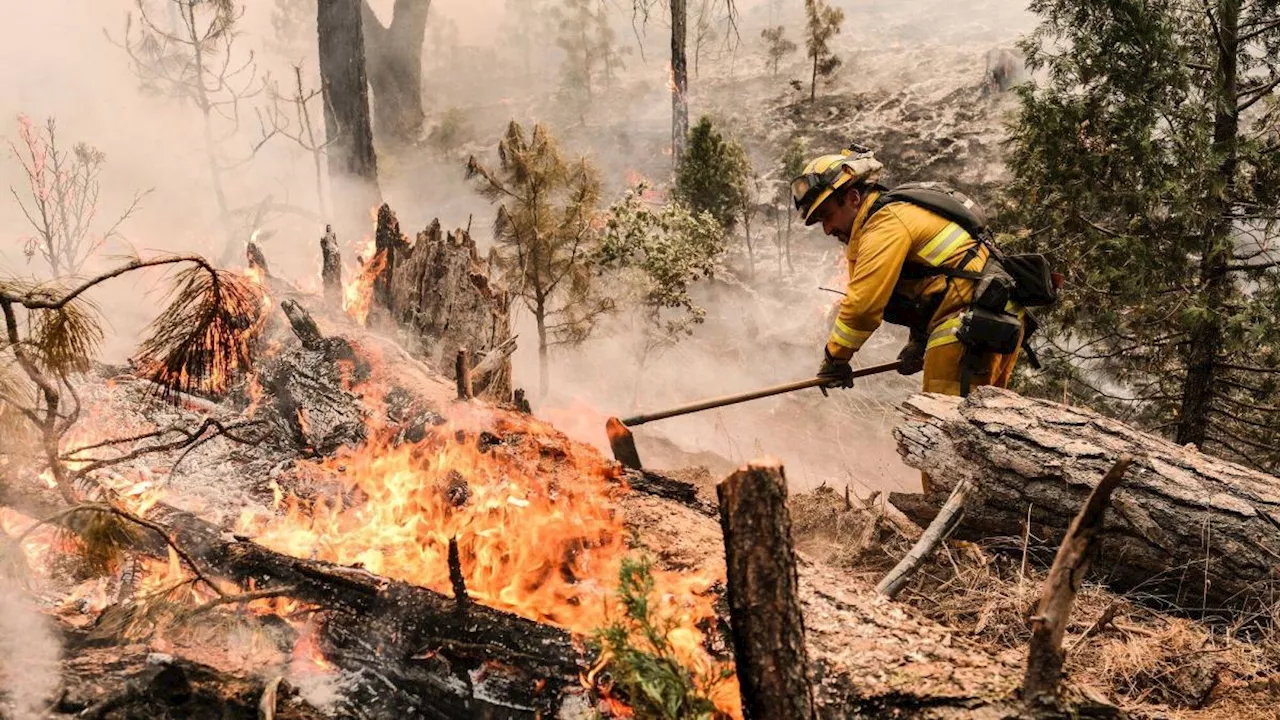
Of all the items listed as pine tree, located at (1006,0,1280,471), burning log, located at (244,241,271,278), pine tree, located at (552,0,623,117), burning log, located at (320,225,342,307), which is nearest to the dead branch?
pine tree, located at (1006,0,1280,471)

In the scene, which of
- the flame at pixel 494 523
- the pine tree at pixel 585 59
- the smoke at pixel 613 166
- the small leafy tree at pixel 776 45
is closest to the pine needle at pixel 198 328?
the flame at pixel 494 523

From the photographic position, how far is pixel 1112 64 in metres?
6.56

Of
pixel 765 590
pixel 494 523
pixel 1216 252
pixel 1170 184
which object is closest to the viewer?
pixel 765 590

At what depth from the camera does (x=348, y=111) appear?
17297 millimetres

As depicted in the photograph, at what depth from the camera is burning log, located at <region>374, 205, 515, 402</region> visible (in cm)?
750

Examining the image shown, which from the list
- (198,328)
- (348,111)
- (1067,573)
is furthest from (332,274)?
(348,111)

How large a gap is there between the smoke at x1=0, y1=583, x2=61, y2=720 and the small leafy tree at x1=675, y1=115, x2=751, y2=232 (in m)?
18.6

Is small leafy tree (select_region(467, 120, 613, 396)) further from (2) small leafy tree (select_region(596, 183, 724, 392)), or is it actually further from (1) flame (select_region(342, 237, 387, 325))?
(1) flame (select_region(342, 237, 387, 325))

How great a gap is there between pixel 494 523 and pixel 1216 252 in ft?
22.8

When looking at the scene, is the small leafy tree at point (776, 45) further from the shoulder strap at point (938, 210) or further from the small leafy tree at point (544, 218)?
the shoulder strap at point (938, 210)

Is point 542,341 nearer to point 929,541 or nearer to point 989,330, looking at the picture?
point 989,330

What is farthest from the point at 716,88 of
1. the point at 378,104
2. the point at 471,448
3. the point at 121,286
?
the point at 471,448

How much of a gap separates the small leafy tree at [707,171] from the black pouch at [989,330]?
1638 cm

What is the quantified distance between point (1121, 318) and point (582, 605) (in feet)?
23.3
